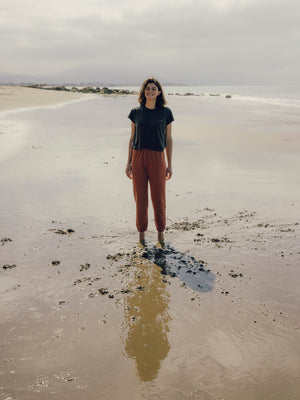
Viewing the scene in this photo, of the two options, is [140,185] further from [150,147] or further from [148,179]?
[150,147]

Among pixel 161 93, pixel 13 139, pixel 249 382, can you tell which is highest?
pixel 161 93

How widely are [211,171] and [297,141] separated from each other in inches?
244

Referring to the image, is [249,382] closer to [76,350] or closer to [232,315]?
[232,315]

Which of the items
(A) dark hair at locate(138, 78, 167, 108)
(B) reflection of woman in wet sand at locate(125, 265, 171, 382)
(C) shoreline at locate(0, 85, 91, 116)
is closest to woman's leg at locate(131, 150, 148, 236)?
(A) dark hair at locate(138, 78, 167, 108)

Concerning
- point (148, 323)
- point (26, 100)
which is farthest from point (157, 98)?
point (26, 100)

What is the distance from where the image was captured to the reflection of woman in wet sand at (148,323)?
105 inches

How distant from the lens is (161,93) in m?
4.67

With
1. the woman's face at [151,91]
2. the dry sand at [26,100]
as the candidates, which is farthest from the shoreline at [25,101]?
the woman's face at [151,91]

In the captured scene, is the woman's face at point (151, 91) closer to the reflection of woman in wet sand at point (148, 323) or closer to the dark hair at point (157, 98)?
the dark hair at point (157, 98)

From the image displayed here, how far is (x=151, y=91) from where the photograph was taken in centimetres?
455

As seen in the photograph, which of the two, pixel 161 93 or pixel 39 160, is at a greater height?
pixel 161 93

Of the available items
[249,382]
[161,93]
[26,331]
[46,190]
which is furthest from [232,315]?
[46,190]

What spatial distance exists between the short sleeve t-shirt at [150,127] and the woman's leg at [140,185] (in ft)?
0.46

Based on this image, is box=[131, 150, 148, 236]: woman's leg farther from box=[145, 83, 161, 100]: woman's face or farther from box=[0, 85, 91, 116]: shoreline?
Result: box=[0, 85, 91, 116]: shoreline
